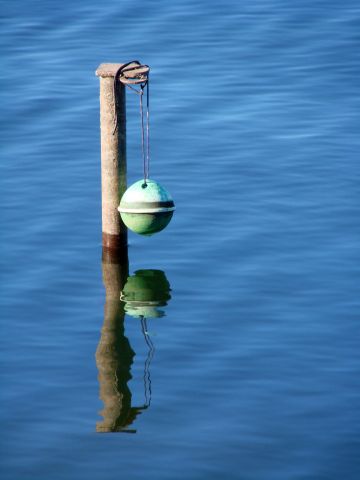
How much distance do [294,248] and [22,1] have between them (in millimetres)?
11561

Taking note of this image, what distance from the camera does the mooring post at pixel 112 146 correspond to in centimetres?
1034

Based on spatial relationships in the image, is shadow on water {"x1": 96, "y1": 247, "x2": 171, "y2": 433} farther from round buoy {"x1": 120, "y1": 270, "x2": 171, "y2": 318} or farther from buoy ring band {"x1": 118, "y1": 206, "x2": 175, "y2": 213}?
buoy ring band {"x1": 118, "y1": 206, "x2": 175, "y2": 213}

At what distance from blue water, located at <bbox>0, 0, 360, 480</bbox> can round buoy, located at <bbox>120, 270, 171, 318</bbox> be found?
0.31ft

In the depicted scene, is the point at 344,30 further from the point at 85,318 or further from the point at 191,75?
the point at 85,318

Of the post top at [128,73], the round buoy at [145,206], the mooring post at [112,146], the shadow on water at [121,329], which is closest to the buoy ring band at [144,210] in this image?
the round buoy at [145,206]

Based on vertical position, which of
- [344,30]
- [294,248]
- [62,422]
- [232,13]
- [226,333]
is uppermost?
[232,13]

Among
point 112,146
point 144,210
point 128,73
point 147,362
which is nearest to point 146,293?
point 144,210

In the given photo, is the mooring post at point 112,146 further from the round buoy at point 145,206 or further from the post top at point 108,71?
the round buoy at point 145,206

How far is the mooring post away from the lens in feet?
33.9

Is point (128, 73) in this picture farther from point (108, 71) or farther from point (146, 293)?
point (146, 293)

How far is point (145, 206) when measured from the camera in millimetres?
10180

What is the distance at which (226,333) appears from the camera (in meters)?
9.24

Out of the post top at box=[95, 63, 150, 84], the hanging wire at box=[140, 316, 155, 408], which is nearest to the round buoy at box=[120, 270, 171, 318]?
the hanging wire at box=[140, 316, 155, 408]

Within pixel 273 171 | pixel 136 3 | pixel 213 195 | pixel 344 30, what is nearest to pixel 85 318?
pixel 213 195
